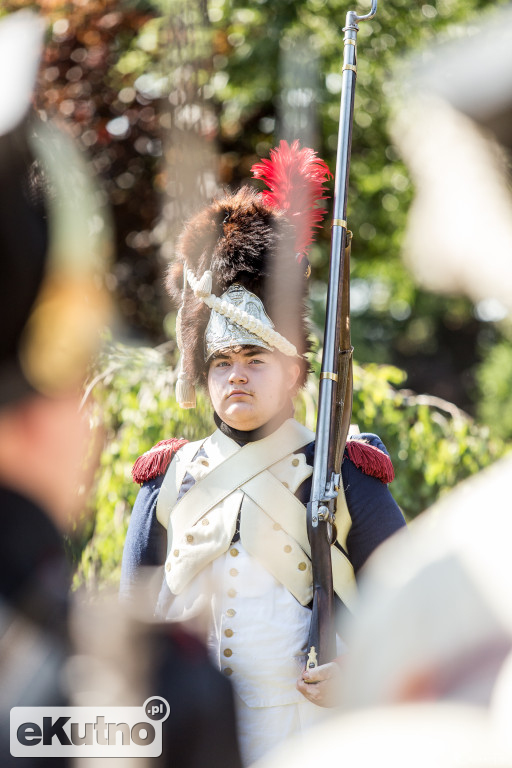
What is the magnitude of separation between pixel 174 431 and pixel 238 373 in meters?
1.53

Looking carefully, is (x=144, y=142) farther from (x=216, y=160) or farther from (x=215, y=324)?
(x=215, y=324)

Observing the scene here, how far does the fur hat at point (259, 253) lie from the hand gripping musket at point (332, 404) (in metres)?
0.16

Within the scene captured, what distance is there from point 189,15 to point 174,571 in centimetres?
377

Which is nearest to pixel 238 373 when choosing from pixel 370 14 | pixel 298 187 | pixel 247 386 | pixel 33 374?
pixel 247 386

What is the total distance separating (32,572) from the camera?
102 centimetres

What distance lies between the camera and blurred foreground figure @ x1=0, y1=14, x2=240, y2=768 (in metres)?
1.00

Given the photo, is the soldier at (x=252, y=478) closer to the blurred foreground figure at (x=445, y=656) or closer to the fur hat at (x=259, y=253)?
the fur hat at (x=259, y=253)

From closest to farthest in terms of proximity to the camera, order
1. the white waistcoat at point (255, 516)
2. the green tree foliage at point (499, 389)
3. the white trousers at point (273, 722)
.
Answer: the white trousers at point (273, 722), the white waistcoat at point (255, 516), the green tree foliage at point (499, 389)

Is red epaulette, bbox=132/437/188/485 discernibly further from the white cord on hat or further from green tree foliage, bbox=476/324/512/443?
green tree foliage, bbox=476/324/512/443

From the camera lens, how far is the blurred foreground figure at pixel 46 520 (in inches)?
39.4

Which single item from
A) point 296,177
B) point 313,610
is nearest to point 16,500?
point 313,610

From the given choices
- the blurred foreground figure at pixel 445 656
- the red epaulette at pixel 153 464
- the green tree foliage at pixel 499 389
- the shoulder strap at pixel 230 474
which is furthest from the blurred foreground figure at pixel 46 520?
the green tree foliage at pixel 499 389

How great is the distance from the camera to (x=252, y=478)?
2.06 meters

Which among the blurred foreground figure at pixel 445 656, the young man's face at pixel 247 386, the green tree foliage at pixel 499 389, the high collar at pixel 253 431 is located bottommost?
the blurred foreground figure at pixel 445 656
